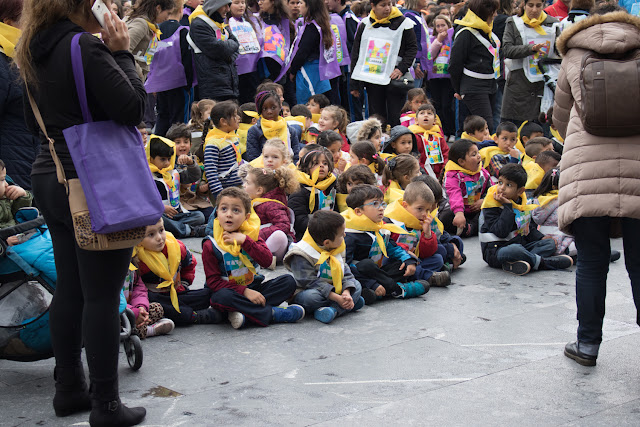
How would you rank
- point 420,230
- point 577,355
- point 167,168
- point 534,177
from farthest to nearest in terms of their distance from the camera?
1. point 167,168
2. point 534,177
3. point 420,230
4. point 577,355

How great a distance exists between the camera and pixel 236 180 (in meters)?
8.13

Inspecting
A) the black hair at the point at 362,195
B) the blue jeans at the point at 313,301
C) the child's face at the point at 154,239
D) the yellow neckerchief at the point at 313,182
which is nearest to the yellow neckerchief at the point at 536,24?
the yellow neckerchief at the point at 313,182

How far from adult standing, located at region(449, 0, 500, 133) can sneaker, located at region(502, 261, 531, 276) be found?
3.58 metres

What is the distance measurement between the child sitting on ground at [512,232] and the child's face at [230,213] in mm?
2276

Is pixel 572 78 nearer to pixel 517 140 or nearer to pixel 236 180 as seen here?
pixel 236 180

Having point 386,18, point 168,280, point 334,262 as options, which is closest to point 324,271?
point 334,262

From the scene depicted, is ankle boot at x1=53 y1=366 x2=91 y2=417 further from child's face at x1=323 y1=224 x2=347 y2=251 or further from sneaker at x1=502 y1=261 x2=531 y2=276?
sneaker at x1=502 y1=261 x2=531 y2=276

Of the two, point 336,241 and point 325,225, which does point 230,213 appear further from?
point 336,241

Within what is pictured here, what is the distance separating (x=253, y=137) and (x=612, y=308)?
157 inches

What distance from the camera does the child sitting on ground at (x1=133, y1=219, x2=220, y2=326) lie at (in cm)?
495

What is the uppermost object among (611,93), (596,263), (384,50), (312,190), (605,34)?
(605,34)

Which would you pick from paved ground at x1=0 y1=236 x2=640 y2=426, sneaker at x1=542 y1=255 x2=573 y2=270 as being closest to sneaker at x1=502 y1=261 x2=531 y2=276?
sneaker at x1=542 y1=255 x2=573 y2=270

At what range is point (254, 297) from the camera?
513 cm

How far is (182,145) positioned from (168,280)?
3.23 meters
